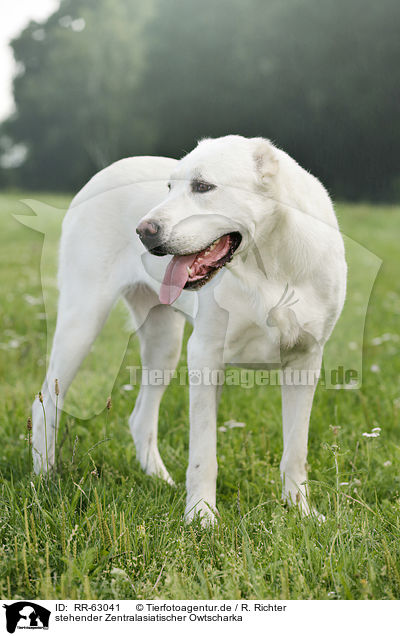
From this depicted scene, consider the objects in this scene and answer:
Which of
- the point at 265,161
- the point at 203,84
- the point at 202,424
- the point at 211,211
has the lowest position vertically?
the point at 202,424

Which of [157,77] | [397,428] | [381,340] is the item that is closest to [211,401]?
[397,428]

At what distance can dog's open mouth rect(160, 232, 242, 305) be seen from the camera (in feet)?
7.88

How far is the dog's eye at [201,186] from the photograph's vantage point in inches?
95.0

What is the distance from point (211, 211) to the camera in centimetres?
239

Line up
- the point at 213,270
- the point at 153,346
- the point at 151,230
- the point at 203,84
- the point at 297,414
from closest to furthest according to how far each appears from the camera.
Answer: the point at 151,230, the point at 213,270, the point at 297,414, the point at 153,346, the point at 203,84

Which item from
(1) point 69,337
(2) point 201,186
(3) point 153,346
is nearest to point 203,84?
(3) point 153,346

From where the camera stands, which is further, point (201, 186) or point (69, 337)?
point (69, 337)

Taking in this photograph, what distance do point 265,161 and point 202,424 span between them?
1118mm

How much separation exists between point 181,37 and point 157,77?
1.39 meters

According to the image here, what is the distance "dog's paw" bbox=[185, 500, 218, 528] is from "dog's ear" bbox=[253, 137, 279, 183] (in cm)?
133

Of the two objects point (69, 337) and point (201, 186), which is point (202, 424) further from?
point (201, 186)
